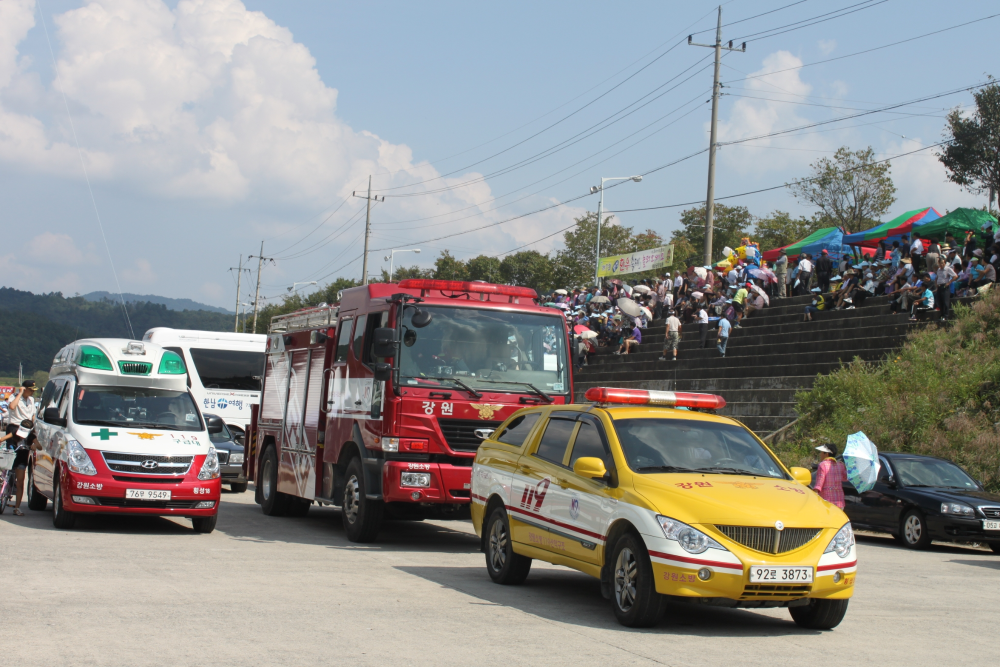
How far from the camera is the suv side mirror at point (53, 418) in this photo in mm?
14012

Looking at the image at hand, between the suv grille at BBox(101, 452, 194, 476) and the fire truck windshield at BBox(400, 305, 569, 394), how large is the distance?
11.2ft

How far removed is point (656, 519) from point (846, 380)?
58.3 ft

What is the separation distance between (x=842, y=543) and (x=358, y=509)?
6723mm

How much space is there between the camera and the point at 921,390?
22234mm

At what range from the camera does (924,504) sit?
15.6 m

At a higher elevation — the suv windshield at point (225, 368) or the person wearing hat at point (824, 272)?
the person wearing hat at point (824, 272)

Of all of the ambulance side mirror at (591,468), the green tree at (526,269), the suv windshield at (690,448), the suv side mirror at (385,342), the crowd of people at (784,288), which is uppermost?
the green tree at (526,269)

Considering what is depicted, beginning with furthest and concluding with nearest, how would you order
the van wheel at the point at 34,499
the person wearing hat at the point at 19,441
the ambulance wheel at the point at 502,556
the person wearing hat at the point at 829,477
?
the van wheel at the point at 34,499 < the person wearing hat at the point at 19,441 < the person wearing hat at the point at 829,477 < the ambulance wheel at the point at 502,556

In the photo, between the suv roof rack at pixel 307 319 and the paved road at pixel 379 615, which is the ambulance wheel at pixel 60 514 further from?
the suv roof rack at pixel 307 319

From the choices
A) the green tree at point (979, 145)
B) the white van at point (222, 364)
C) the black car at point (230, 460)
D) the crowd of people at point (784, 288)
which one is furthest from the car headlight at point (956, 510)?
the green tree at point (979, 145)

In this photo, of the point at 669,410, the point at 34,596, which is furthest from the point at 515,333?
the point at 34,596

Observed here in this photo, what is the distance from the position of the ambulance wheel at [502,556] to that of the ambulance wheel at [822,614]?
2.60m

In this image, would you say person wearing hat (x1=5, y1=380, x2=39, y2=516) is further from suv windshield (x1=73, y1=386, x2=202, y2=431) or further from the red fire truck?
the red fire truck

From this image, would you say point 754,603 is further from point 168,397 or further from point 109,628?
point 168,397
